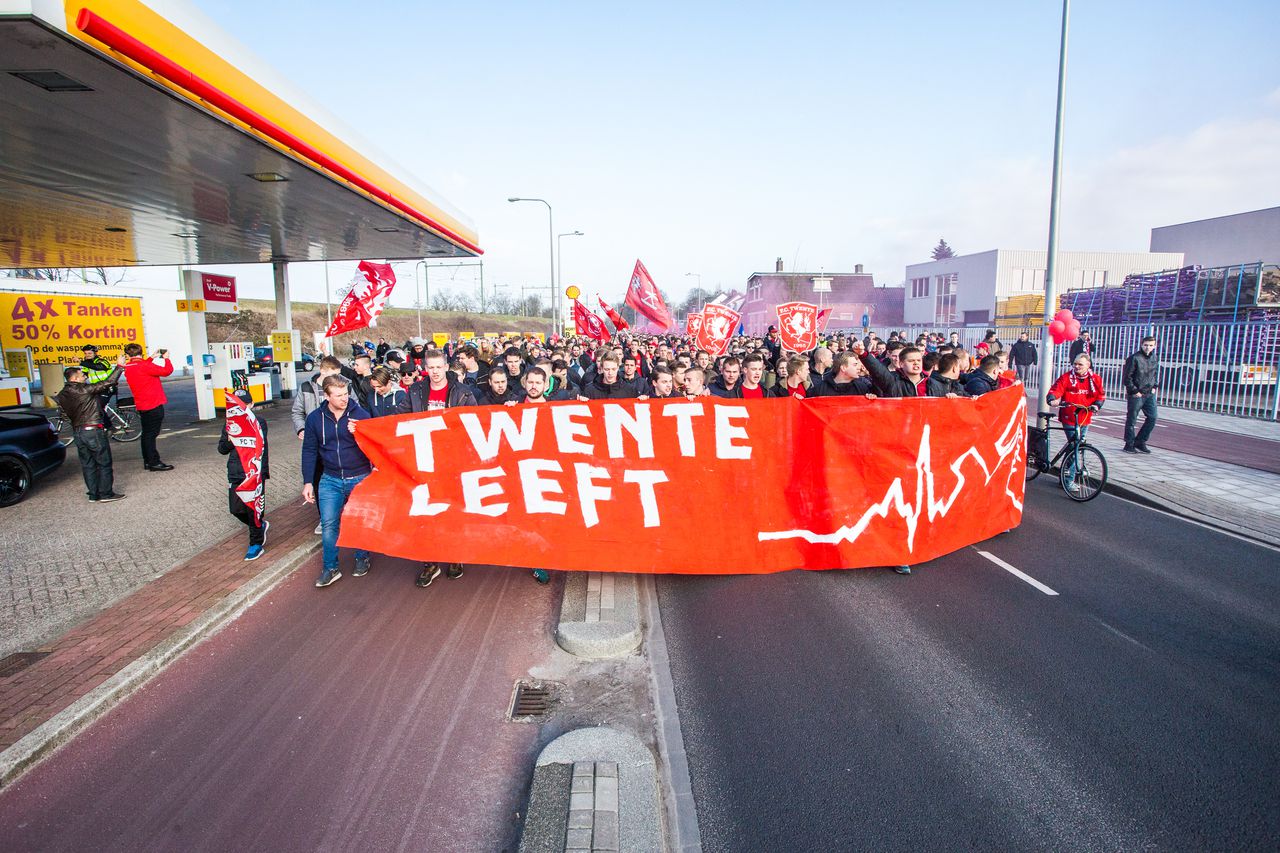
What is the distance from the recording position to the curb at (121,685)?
11.3 feet

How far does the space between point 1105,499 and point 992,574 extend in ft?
12.9

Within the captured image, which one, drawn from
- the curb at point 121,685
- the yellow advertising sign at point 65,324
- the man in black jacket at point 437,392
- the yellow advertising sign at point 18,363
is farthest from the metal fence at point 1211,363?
the yellow advertising sign at point 18,363

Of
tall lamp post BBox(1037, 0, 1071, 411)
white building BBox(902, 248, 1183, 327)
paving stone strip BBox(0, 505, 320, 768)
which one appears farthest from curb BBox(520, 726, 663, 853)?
white building BBox(902, 248, 1183, 327)

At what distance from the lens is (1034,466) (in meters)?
9.62

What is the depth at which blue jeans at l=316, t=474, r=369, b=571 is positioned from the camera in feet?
19.0

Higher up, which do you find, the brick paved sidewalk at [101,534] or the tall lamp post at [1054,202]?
the tall lamp post at [1054,202]

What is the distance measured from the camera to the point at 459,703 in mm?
4016

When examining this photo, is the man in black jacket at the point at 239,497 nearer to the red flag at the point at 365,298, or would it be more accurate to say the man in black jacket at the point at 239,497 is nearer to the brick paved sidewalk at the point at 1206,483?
the red flag at the point at 365,298

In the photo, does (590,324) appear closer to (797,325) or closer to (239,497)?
(797,325)

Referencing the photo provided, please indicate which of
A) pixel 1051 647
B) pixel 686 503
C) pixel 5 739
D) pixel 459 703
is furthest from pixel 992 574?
pixel 5 739

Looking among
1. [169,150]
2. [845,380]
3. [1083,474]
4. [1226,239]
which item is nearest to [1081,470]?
[1083,474]

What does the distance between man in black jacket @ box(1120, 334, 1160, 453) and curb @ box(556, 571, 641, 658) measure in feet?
32.3

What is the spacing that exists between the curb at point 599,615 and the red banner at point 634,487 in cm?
28

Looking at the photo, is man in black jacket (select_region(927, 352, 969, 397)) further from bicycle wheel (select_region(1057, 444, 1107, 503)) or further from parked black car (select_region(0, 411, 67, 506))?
parked black car (select_region(0, 411, 67, 506))
